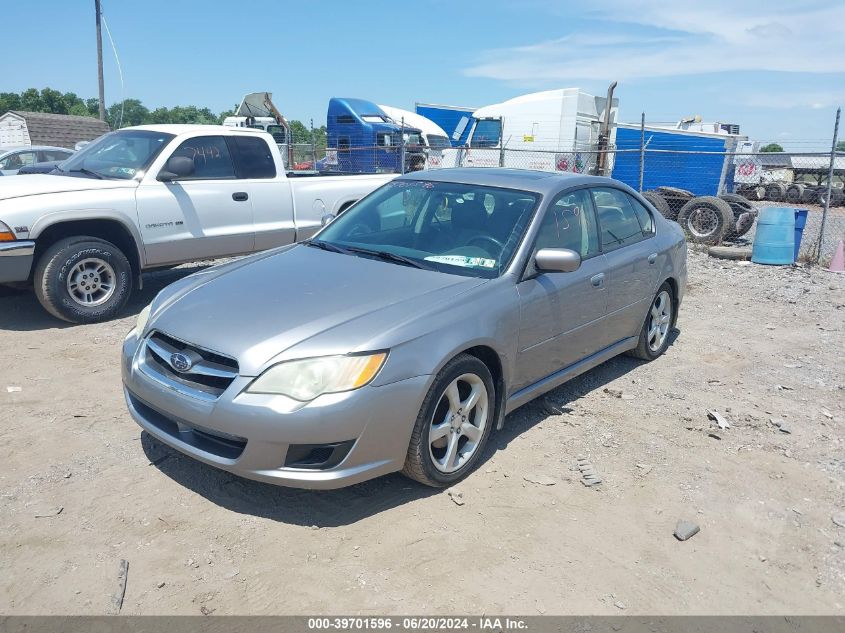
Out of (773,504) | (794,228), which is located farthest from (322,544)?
(794,228)

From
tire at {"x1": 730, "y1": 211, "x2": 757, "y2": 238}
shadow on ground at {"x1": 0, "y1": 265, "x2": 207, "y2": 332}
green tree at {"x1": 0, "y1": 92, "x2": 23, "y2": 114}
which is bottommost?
shadow on ground at {"x1": 0, "y1": 265, "x2": 207, "y2": 332}

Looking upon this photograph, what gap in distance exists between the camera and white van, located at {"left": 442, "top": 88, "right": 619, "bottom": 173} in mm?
19531

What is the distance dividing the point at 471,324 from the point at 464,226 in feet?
3.23

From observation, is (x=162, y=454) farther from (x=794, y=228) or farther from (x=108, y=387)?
(x=794, y=228)

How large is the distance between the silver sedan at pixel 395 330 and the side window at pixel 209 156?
9.30 ft

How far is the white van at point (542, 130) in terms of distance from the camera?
769 inches

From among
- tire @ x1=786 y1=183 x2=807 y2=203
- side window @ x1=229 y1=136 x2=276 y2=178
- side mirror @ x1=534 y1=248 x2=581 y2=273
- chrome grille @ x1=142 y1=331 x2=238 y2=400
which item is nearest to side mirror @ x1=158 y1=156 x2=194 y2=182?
side window @ x1=229 y1=136 x2=276 y2=178

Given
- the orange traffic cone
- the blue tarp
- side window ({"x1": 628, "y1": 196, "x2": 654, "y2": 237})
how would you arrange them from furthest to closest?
the blue tarp, the orange traffic cone, side window ({"x1": 628, "y1": 196, "x2": 654, "y2": 237})

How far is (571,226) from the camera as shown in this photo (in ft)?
14.5

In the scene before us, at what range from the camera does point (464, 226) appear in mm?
4195

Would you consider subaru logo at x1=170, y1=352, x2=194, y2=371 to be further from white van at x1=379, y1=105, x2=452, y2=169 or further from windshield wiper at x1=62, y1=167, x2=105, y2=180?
white van at x1=379, y1=105, x2=452, y2=169

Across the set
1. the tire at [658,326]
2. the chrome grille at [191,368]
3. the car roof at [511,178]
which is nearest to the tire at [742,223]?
the tire at [658,326]

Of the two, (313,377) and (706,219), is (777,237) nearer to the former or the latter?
(706,219)

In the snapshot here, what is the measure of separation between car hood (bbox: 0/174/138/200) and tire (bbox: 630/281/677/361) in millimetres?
4915
